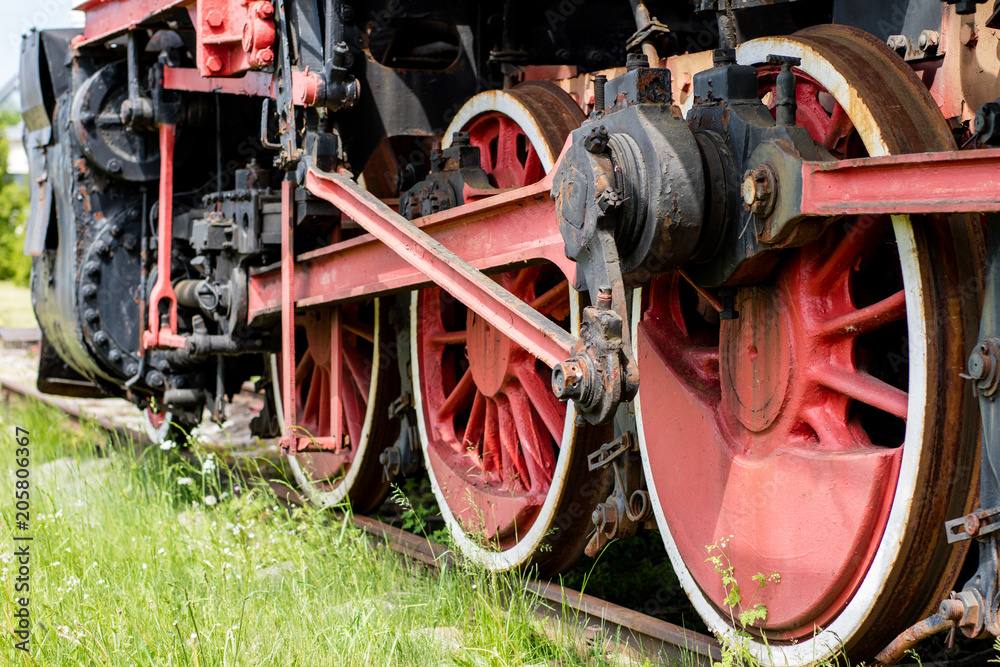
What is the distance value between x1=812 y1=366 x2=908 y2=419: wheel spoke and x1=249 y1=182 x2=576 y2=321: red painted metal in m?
0.65

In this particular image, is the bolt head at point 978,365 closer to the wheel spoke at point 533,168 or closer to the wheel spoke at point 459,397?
the wheel spoke at point 533,168

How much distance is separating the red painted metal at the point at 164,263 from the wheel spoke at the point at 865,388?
10.6 ft

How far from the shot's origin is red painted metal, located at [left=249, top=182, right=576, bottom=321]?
2742mm

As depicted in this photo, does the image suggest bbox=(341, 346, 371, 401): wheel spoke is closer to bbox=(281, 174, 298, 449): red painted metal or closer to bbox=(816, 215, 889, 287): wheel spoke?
bbox=(281, 174, 298, 449): red painted metal

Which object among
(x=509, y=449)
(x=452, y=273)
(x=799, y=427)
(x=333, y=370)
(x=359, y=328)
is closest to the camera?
(x=799, y=427)

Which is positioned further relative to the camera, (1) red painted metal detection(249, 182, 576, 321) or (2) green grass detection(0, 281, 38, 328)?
(2) green grass detection(0, 281, 38, 328)

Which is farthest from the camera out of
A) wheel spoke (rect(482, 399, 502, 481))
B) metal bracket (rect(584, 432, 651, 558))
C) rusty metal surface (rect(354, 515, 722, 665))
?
wheel spoke (rect(482, 399, 502, 481))

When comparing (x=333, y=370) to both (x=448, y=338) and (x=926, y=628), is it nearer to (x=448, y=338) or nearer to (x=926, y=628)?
(x=448, y=338)

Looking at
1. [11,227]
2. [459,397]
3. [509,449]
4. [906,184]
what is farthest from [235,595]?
[11,227]

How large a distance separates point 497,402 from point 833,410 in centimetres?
137

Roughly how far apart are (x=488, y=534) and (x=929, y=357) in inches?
69.0

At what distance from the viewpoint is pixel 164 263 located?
4781 mm

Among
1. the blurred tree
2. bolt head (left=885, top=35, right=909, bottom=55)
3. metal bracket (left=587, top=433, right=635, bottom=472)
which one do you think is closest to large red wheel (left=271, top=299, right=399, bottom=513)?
metal bracket (left=587, top=433, right=635, bottom=472)

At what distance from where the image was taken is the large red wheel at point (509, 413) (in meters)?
3.10
